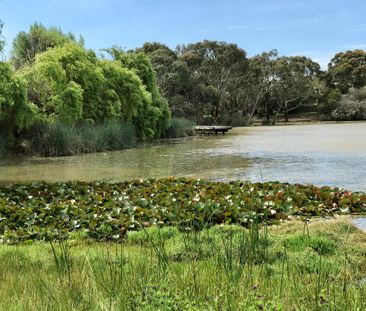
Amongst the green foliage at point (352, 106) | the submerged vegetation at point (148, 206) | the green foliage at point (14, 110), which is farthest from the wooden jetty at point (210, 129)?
the submerged vegetation at point (148, 206)

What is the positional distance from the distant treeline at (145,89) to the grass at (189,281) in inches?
524

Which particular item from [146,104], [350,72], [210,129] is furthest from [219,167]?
[350,72]

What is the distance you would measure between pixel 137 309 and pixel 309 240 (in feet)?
11.3

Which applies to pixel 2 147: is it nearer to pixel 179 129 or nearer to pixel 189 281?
pixel 189 281

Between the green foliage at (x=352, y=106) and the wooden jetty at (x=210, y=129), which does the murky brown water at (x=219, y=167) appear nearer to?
the wooden jetty at (x=210, y=129)

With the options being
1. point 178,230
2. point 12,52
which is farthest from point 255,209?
point 12,52

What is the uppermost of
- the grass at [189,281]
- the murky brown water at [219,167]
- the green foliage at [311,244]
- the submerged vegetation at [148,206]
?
the grass at [189,281]

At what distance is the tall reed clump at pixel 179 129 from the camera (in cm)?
4009

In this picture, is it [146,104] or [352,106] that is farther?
[352,106]

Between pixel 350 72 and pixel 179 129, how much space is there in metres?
42.2

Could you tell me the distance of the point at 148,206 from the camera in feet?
27.9

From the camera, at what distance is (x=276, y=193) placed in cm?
934

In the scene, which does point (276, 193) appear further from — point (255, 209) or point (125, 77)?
point (125, 77)

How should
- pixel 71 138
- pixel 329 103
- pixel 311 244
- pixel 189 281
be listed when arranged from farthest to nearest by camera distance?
pixel 329 103 < pixel 71 138 < pixel 311 244 < pixel 189 281
